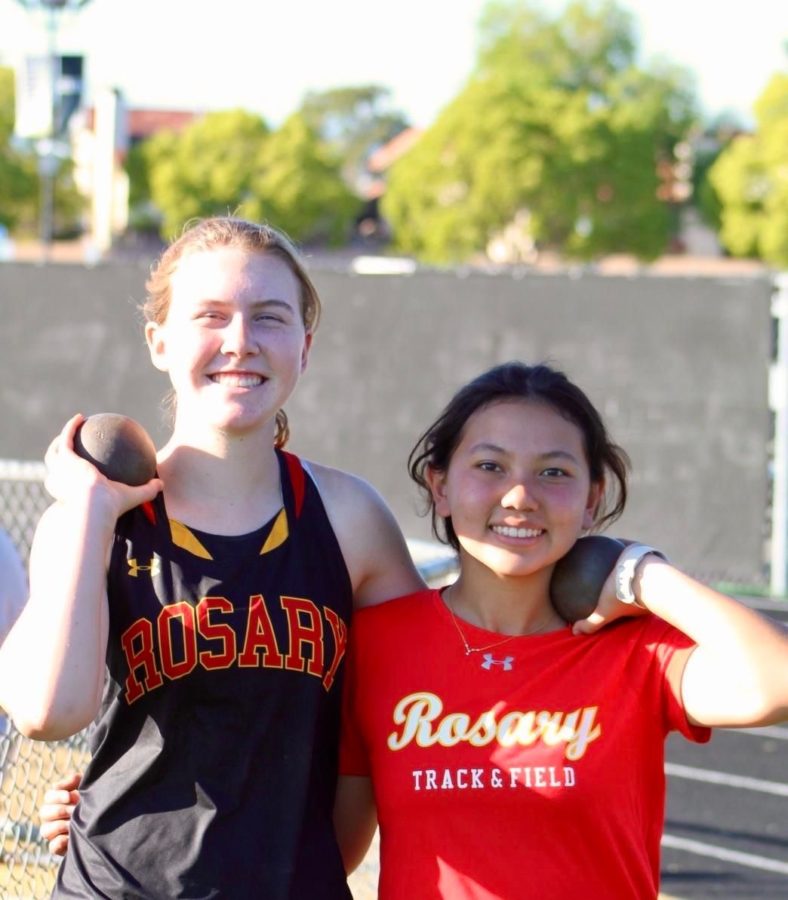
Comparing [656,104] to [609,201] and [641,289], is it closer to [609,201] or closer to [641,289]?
[609,201]

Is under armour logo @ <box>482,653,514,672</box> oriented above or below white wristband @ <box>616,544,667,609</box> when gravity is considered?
below

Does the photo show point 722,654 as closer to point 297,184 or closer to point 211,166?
point 297,184

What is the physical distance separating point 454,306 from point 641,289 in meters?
1.70

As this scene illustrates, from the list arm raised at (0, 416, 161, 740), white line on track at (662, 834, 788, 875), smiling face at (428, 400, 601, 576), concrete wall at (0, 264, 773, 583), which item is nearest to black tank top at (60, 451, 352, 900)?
arm raised at (0, 416, 161, 740)

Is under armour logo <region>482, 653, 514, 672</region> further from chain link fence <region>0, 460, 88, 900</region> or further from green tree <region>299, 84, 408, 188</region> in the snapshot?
green tree <region>299, 84, 408, 188</region>

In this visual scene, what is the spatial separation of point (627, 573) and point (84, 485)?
38.7 inches

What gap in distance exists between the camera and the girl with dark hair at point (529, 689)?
2420 millimetres

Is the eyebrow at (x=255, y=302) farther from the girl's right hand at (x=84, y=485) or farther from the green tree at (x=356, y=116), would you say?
the green tree at (x=356, y=116)

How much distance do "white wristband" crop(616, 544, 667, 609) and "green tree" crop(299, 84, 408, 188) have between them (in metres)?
96.7

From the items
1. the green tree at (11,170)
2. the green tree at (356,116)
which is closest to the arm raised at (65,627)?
the green tree at (11,170)

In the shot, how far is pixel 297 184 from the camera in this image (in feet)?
178

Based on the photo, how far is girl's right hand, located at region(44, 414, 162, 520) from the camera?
241 cm

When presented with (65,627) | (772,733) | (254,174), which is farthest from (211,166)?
(65,627)

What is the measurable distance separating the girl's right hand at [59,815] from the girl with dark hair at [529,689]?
51cm
